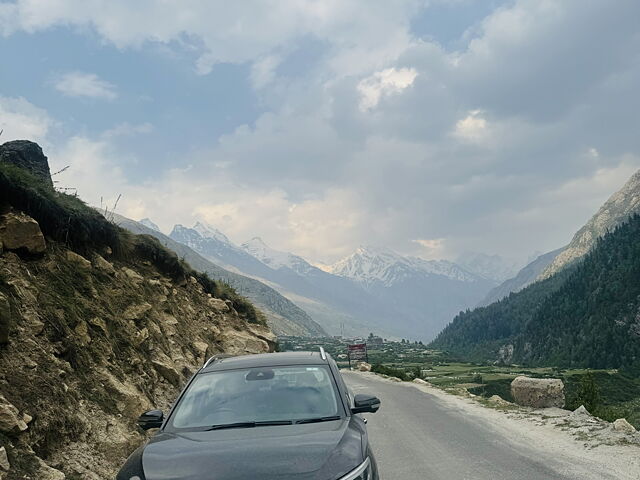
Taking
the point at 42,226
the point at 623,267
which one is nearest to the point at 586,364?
the point at 623,267

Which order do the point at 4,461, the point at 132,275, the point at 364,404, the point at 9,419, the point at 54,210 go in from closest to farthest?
the point at 364,404 < the point at 4,461 < the point at 9,419 < the point at 54,210 < the point at 132,275

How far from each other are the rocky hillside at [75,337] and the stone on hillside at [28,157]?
0.26 feet

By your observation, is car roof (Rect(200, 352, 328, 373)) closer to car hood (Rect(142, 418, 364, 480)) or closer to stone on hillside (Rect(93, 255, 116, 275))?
car hood (Rect(142, 418, 364, 480))

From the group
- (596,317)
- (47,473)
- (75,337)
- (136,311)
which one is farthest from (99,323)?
(596,317)

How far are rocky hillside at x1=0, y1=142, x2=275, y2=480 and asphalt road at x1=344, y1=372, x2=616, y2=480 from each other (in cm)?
472

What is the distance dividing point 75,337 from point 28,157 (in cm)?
849

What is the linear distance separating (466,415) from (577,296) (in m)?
184

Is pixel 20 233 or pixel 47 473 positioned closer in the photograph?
pixel 47 473

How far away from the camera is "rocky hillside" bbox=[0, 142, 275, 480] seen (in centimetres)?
746

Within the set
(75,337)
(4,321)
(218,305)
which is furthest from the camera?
(218,305)

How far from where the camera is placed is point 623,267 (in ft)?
545

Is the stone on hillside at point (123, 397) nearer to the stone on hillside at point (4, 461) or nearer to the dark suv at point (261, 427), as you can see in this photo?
the stone on hillside at point (4, 461)

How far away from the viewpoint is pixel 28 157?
16.1 metres

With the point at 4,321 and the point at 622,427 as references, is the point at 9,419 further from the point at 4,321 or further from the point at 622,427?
the point at 622,427
